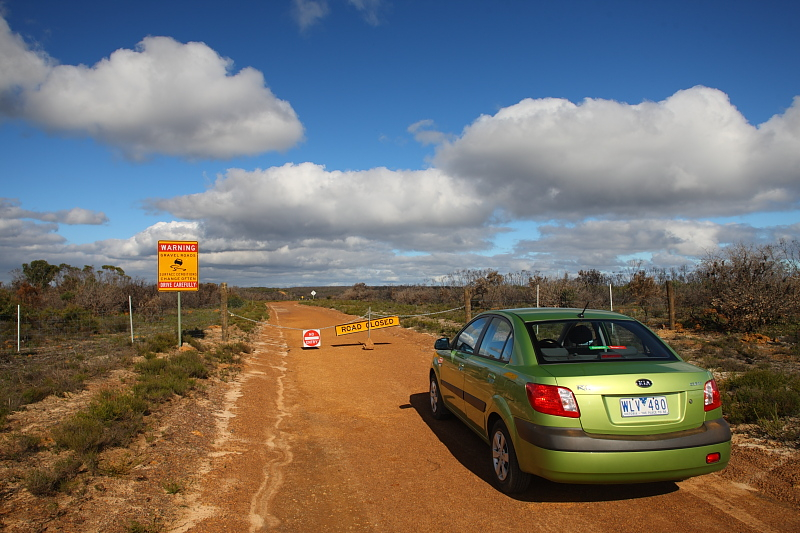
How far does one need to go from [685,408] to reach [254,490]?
4068 millimetres

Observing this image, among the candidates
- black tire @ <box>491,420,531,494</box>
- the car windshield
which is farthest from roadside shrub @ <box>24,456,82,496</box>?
the car windshield

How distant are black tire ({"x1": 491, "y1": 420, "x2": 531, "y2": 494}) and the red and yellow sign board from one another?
512 inches

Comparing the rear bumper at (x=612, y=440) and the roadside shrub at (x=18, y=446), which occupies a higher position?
the rear bumper at (x=612, y=440)

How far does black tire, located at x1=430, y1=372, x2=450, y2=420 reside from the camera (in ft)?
23.4

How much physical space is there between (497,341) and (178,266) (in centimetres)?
1314

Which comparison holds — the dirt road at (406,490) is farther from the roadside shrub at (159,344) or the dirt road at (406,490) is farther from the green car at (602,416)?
the roadside shrub at (159,344)

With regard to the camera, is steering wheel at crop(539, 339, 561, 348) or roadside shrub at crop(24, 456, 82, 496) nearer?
roadside shrub at crop(24, 456, 82, 496)

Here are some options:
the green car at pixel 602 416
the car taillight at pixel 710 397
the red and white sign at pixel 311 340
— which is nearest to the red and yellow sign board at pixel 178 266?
the red and white sign at pixel 311 340

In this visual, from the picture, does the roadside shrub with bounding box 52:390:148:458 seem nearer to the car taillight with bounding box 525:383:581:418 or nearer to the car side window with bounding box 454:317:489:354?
the car side window with bounding box 454:317:489:354

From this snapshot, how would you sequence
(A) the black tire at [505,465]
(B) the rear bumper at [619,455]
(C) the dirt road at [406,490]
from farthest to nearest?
(A) the black tire at [505,465], (C) the dirt road at [406,490], (B) the rear bumper at [619,455]

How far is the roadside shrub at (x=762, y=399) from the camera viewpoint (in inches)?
254

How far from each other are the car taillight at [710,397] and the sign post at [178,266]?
14.5 m

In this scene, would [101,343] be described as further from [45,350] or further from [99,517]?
[99,517]

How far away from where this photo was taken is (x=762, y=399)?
6.77 meters
